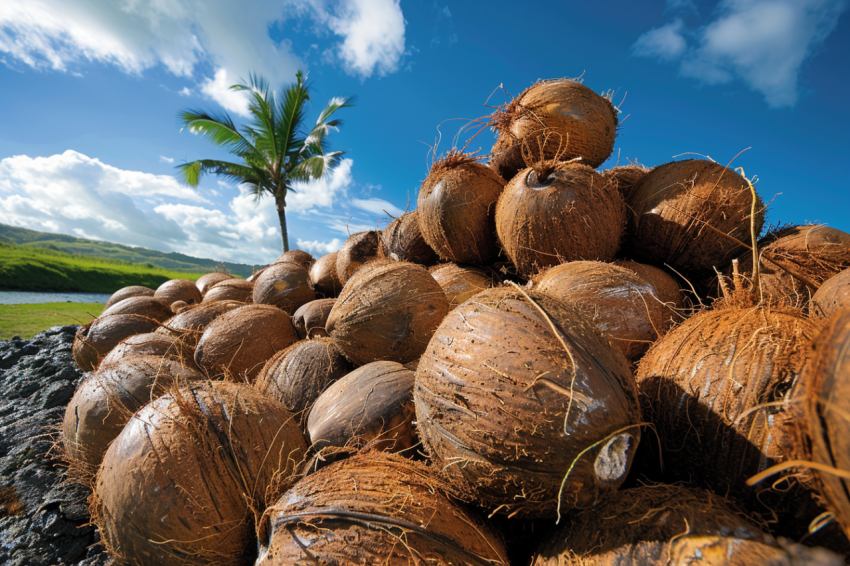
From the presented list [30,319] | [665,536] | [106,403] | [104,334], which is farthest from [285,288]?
[30,319]

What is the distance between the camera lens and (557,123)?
3342 millimetres

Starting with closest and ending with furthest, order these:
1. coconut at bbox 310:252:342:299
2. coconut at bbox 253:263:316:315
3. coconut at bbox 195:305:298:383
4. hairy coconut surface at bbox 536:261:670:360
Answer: hairy coconut surface at bbox 536:261:670:360
coconut at bbox 195:305:298:383
coconut at bbox 253:263:316:315
coconut at bbox 310:252:342:299

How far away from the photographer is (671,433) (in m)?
1.50

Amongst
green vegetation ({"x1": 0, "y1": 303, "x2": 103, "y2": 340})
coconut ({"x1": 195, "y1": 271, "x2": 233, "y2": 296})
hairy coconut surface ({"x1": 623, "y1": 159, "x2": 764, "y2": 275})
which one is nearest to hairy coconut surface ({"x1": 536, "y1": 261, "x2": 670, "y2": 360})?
hairy coconut surface ({"x1": 623, "y1": 159, "x2": 764, "y2": 275})

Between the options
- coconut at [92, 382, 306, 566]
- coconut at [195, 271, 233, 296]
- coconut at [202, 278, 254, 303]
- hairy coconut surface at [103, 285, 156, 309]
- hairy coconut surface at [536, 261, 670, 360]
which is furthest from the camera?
coconut at [195, 271, 233, 296]

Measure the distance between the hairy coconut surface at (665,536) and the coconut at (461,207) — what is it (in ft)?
7.70

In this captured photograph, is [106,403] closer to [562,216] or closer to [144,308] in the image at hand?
[562,216]

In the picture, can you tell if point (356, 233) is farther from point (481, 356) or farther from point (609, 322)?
point (481, 356)

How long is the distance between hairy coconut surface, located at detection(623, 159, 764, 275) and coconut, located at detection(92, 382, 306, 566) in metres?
2.95

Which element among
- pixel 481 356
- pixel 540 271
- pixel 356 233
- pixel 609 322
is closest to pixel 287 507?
pixel 481 356

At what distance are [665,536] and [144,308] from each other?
638 centimetres

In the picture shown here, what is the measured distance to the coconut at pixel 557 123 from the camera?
3344 mm

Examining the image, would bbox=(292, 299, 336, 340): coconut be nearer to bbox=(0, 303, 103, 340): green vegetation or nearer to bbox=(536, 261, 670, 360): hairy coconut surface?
bbox=(536, 261, 670, 360): hairy coconut surface

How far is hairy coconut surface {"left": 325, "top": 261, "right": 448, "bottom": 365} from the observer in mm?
2596
